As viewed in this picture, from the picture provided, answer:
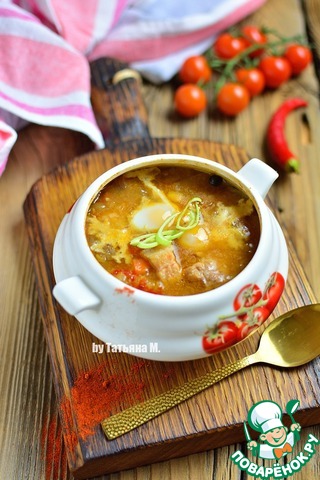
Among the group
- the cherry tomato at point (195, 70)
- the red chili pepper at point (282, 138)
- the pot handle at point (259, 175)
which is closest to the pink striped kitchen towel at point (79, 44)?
the cherry tomato at point (195, 70)

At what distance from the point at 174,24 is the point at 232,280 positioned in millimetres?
1579

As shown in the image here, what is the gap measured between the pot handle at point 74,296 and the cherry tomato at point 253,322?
1.25 feet

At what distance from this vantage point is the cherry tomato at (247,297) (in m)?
1.62

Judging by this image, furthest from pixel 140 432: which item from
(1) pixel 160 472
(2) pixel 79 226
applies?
(2) pixel 79 226

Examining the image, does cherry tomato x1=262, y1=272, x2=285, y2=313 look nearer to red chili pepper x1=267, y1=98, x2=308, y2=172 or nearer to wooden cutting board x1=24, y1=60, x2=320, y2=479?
wooden cutting board x1=24, y1=60, x2=320, y2=479

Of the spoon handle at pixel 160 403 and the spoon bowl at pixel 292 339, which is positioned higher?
the spoon bowl at pixel 292 339

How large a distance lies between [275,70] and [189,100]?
43 cm

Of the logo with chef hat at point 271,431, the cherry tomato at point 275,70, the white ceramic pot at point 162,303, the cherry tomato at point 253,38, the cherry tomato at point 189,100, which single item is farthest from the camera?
the cherry tomato at point 253,38

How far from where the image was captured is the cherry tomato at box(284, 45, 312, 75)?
284 centimetres

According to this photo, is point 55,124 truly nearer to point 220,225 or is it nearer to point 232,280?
point 220,225

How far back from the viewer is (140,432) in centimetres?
164

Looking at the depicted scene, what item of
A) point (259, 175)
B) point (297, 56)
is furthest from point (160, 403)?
point (297, 56)

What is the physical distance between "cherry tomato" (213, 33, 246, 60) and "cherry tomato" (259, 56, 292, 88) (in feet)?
0.41

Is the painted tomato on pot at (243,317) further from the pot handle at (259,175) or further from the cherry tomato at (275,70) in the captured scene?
the cherry tomato at (275,70)
